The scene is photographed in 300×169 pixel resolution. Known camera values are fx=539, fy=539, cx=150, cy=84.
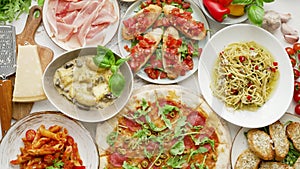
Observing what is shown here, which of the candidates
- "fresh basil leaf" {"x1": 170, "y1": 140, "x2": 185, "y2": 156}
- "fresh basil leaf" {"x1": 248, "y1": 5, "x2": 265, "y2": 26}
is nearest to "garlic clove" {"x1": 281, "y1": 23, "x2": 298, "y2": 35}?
"fresh basil leaf" {"x1": 248, "y1": 5, "x2": 265, "y2": 26}

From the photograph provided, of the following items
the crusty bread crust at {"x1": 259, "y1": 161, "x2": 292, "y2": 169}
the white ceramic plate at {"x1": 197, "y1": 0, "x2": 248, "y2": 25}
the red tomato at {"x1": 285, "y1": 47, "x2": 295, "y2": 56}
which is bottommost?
the crusty bread crust at {"x1": 259, "y1": 161, "x2": 292, "y2": 169}

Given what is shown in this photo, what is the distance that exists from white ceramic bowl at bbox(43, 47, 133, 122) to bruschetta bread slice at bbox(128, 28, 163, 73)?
0.10 m

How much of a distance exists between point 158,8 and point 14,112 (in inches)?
60.0

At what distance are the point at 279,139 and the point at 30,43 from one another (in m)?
2.29

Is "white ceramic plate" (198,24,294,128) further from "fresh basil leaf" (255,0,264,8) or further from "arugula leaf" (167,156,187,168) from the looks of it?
"arugula leaf" (167,156,187,168)

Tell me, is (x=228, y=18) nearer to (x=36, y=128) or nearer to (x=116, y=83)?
(x=116, y=83)

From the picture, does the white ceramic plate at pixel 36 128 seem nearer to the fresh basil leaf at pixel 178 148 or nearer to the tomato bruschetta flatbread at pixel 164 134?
the tomato bruschetta flatbread at pixel 164 134

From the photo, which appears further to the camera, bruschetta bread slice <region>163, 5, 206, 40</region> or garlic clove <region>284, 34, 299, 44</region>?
garlic clove <region>284, 34, 299, 44</region>

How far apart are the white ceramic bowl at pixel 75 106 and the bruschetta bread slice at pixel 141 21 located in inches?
11.9

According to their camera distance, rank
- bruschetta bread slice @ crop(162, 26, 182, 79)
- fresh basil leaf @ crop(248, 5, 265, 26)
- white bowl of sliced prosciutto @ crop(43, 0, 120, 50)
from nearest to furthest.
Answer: fresh basil leaf @ crop(248, 5, 265, 26) < bruschetta bread slice @ crop(162, 26, 182, 79) < white bowl of sliced prosciutto @ crop(43, 0, 120, 50)

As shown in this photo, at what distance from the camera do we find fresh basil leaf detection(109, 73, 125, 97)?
4.41 metres

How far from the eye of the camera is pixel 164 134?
4.55 m

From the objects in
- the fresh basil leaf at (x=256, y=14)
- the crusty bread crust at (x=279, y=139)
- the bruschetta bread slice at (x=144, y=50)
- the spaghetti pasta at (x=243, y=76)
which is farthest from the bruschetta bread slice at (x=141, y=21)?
the crusty bread crust at (x=279, y=139)

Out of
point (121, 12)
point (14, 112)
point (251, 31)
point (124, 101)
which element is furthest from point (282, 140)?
point (14, 112)
